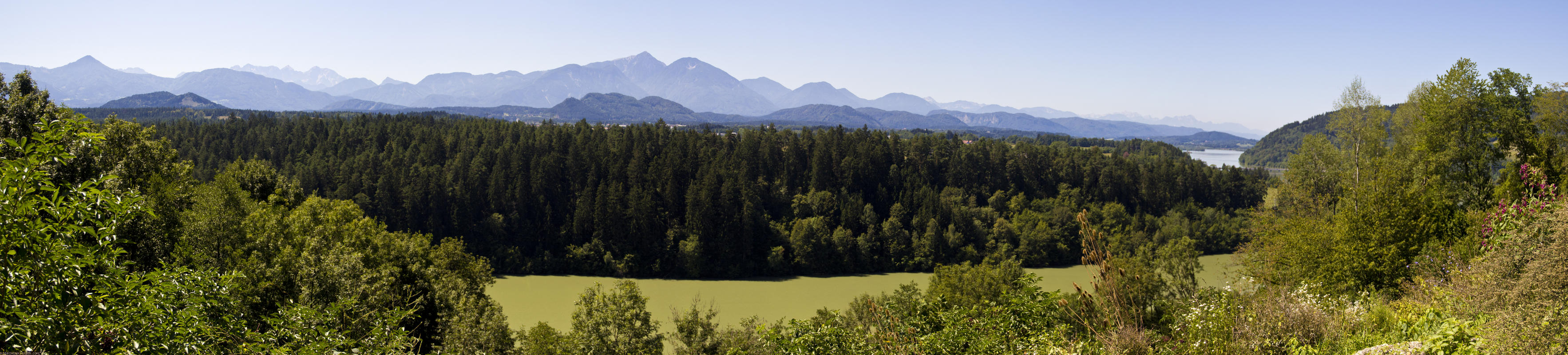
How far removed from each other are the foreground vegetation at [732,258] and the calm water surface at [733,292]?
2.37m

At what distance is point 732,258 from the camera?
6494 centimetres

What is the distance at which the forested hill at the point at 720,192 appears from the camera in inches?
2574

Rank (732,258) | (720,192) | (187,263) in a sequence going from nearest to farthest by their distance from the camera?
(187,263) → (732,258) → (720,192)

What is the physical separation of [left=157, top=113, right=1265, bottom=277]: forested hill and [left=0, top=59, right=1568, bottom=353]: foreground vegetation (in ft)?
1.56

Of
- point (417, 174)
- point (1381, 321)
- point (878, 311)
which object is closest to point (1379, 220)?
point (1381, 321)

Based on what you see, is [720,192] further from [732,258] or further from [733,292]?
[733,292]

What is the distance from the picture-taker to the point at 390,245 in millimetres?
26688

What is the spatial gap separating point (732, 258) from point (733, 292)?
7630mm

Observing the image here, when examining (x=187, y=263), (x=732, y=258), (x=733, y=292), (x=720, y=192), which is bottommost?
(x=733, y=292)

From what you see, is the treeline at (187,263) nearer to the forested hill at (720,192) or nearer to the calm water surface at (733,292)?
the calm water surface at (733,292)

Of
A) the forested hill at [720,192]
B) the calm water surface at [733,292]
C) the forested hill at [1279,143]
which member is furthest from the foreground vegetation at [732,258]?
the forested hill at [1279,143]

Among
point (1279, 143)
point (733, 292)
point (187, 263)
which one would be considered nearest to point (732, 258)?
point (733, 292)

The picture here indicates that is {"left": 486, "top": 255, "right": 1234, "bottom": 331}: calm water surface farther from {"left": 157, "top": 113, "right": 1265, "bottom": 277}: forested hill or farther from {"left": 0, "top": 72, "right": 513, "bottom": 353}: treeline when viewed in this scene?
{"left": 0, "top": 72, "right": 513, "bottom": 353}: treeline

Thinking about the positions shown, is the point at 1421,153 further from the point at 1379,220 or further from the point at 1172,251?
the point at 1172,251
